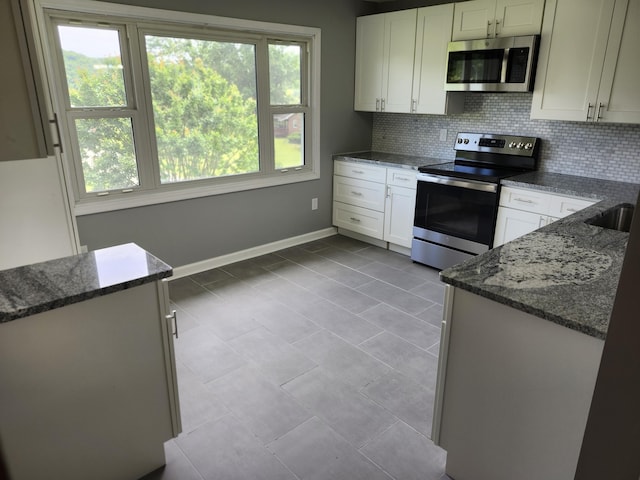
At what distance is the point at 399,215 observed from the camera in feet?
14.0

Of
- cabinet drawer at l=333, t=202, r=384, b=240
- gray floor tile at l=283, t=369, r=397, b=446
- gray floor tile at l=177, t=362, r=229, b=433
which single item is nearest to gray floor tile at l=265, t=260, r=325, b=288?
cabinet drawer at l=333, t=202, r=384, b=240

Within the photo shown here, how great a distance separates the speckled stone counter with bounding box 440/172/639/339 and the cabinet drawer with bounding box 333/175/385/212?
2283mm

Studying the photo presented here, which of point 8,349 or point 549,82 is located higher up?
point 549,82

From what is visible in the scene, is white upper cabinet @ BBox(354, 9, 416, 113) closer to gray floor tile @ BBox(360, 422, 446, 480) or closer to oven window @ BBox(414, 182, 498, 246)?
oven window @ BBox(414, 182, 498, 246)

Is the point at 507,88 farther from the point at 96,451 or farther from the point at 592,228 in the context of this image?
the point at 96,451

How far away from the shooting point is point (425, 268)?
4.08 metres

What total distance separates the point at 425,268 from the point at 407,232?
39 cm

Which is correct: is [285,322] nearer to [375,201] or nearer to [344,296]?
[344,296]

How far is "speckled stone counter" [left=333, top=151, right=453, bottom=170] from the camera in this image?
4.14 meters

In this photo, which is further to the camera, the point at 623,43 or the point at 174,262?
the point at 174,262

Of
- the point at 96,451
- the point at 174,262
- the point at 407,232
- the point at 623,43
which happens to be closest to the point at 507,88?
the point at 623,43

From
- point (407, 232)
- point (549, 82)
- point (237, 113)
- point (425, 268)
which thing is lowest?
point (425, 268)

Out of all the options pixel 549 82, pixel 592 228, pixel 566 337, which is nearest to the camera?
pixel 566 337

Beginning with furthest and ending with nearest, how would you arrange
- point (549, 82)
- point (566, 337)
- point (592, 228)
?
point (549, 82) → point (592, 228) → point (566, 337)
